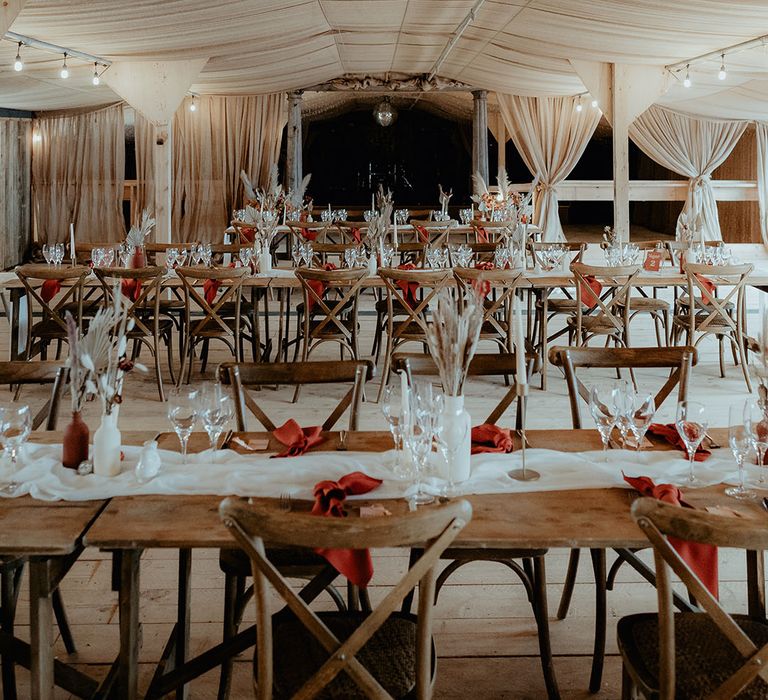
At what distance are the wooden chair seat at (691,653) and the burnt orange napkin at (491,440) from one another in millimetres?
590

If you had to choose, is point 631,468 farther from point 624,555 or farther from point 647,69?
point 647,69

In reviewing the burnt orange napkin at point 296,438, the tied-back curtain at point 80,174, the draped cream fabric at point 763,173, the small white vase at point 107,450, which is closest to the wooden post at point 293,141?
the tied-back curtain at point 80,174

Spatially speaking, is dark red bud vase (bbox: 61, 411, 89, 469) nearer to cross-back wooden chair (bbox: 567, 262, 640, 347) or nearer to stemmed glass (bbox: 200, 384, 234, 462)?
stemmed glass (bbox: 200, 384, 234, 462)

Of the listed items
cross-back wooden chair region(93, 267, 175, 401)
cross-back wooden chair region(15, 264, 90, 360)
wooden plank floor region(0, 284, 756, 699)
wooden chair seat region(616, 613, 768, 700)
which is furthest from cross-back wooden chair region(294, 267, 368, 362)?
wooden chair seat region(616, 613, 768, 700)

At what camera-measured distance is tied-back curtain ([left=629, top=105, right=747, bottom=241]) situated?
13.8m

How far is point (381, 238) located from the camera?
6.23 meters

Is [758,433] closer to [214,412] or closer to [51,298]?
[214,412]

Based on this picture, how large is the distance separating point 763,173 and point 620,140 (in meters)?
5.69

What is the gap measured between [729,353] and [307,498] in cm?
581

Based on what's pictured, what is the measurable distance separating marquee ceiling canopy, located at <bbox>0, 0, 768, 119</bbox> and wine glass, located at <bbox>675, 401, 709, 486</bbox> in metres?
5.22

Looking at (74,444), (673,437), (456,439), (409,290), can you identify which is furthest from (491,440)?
(409,290)

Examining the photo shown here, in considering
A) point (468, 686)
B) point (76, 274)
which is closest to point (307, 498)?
point (468, 686)

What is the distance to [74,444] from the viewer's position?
2232 mm

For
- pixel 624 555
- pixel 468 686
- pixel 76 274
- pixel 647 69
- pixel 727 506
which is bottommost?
pixel 468 686
